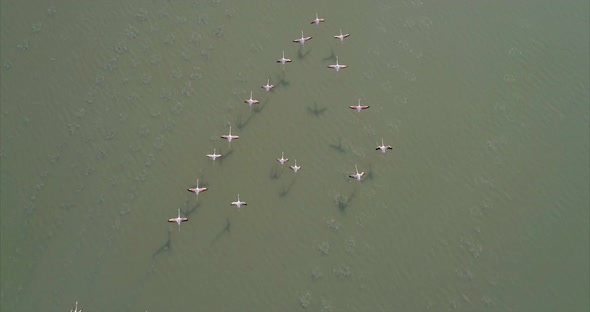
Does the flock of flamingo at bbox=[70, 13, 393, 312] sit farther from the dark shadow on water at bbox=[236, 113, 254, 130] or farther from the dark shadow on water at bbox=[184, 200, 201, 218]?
the dark shadow on water at bbox=[236, 113, 254, 130]

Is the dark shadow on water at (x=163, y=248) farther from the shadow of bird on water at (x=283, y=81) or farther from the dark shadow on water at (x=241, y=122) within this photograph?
→ the shadow of bird on water at (x=283, y=81)

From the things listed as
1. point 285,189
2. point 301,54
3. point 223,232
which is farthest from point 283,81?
point 223,232

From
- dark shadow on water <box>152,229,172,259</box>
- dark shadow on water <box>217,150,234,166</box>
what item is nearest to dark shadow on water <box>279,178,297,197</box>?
dark shadow on water <box>217,150,234,166</box>

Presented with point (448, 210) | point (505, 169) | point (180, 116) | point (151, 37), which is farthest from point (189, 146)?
point (505, 169)

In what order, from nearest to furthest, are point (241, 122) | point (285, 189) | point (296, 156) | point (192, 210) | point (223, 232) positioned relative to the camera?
point (223, 232) < point (192, 210) < point (285, 189) < point (296, 156) < point (241, 122)

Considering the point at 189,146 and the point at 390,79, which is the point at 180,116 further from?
the point at 390,79

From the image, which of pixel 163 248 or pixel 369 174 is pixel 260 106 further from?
pixel 163 248
